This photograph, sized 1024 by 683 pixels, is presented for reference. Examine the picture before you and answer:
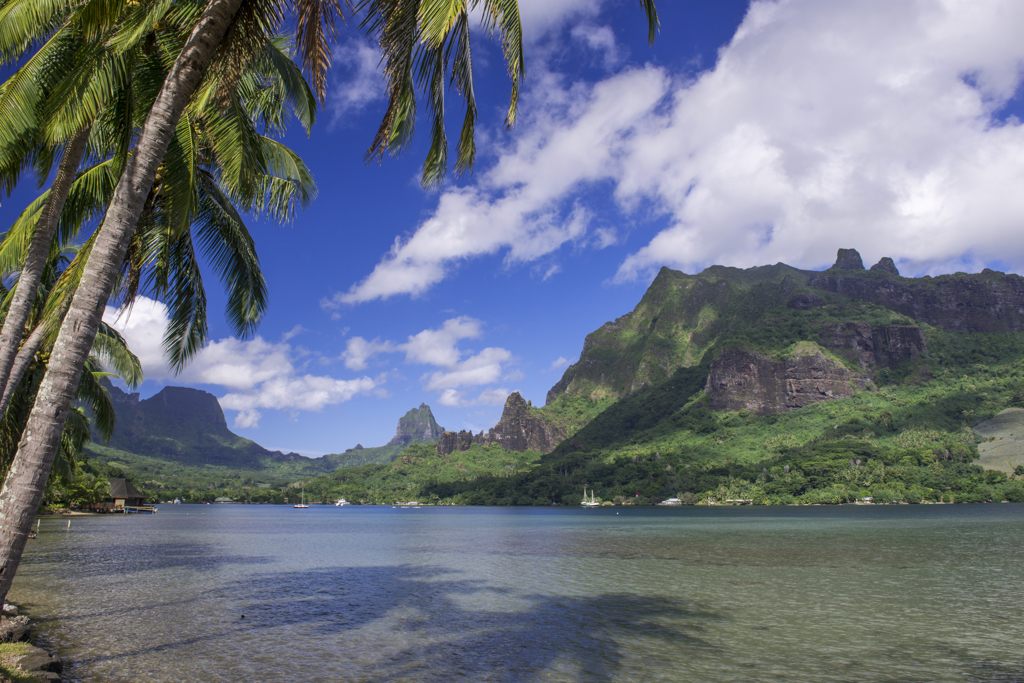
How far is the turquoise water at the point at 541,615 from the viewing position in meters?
11.9

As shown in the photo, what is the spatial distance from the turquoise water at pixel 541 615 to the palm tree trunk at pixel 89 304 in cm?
772

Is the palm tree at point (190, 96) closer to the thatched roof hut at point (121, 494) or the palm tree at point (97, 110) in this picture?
the palm tree at point (97, 110)

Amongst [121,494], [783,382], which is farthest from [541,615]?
[783,382]

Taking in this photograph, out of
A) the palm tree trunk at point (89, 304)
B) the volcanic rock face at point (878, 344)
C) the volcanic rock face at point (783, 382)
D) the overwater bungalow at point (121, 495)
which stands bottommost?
the overwater bungalow at point (121, 495)

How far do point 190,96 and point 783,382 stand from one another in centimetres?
21027

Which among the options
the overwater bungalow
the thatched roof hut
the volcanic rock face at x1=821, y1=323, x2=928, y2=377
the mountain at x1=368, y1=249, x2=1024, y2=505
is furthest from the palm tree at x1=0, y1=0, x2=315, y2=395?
the volcanic rock face at x1=821, y1=323, x2=928, y2=377

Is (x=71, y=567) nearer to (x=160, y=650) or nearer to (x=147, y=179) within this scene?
(x=160, y=650)

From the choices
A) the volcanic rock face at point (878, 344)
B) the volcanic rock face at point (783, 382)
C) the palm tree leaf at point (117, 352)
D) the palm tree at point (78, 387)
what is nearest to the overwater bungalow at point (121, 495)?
the palm tree at point (78, 387)

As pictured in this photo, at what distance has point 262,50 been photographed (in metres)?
7.57

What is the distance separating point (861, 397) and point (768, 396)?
1113 inches

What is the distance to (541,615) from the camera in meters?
17.5

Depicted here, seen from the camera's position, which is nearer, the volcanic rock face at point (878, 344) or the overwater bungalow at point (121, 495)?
the overwater bungalow at point (121, 495)

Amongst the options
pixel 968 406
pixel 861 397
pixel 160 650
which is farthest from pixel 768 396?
pixel 160 650

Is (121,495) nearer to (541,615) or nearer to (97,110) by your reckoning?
(541,615)
